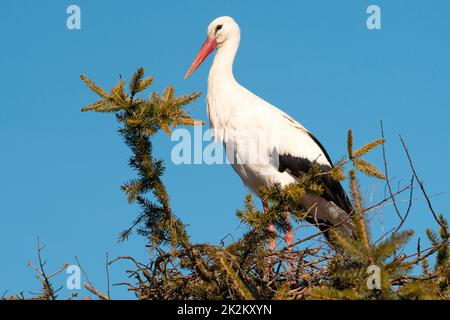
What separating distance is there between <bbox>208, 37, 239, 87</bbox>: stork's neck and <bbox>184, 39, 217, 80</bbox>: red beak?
0.09m

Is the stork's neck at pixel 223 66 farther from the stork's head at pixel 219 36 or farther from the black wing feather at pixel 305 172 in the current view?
the black wing feather at pixel 305 172

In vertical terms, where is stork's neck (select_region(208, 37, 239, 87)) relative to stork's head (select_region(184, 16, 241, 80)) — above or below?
below

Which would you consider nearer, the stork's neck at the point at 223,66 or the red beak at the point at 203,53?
the stork's neck at the point at 223,66

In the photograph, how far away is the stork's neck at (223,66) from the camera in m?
7.13

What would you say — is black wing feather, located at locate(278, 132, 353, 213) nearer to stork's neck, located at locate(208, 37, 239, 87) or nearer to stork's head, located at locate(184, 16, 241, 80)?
stork's neck, located at locate(208, 37, 239, 87)

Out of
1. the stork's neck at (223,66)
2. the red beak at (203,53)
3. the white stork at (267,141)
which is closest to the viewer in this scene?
the white stork at (267,141)

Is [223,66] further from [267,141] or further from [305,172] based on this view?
[305,172]

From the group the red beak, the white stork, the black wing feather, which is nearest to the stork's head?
the red beak

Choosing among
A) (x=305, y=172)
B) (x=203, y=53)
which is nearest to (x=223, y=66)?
(x=203, y=53)

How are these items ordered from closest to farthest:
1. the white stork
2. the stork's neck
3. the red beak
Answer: the white stork < the stork's neck < the red beak

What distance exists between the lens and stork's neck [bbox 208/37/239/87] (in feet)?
23.4

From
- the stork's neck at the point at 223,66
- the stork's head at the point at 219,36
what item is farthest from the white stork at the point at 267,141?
the stork's head at the point at 219,36
